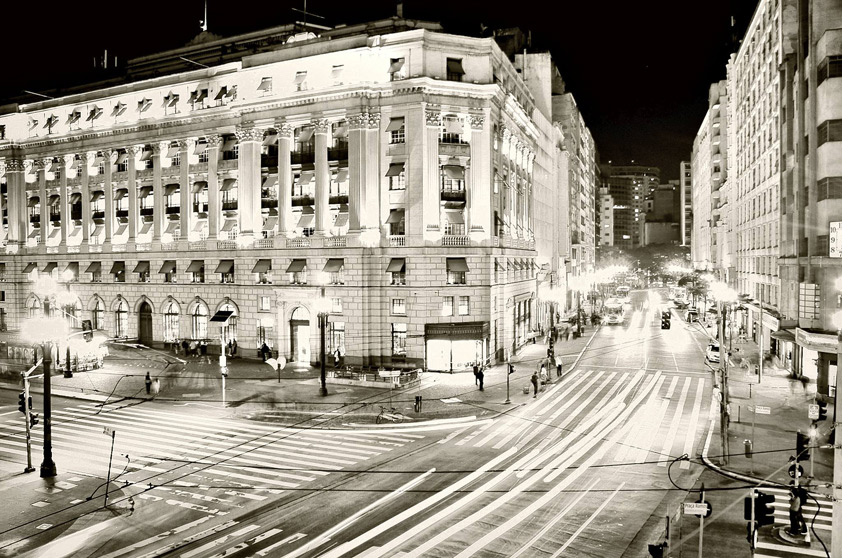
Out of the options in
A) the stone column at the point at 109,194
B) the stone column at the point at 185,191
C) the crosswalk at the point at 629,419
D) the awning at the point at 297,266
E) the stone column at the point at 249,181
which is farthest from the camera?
the stone column at the point at 109,194

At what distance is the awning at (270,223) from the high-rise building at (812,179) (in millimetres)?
39158

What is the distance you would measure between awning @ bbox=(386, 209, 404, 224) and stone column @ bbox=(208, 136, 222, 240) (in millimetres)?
17653

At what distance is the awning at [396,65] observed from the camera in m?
49.1

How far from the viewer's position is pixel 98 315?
65.6 m

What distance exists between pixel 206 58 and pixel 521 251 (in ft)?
123

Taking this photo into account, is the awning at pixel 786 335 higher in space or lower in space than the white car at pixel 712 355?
higher

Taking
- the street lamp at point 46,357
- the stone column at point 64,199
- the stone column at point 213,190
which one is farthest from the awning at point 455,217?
the stone column at point 64,199

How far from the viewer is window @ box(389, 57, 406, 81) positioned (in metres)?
49.0

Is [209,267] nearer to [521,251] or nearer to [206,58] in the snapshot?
[206,58]

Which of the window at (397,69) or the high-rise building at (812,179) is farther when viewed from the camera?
the window at (397,69)

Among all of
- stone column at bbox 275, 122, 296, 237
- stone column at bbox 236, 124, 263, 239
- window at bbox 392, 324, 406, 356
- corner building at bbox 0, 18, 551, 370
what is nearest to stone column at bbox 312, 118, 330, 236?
corner building at bbox 0, 18, 551, 370

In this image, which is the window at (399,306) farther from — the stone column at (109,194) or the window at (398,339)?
the stone column at (109,194)

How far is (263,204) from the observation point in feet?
180

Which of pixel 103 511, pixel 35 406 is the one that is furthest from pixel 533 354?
pixel 103 511
